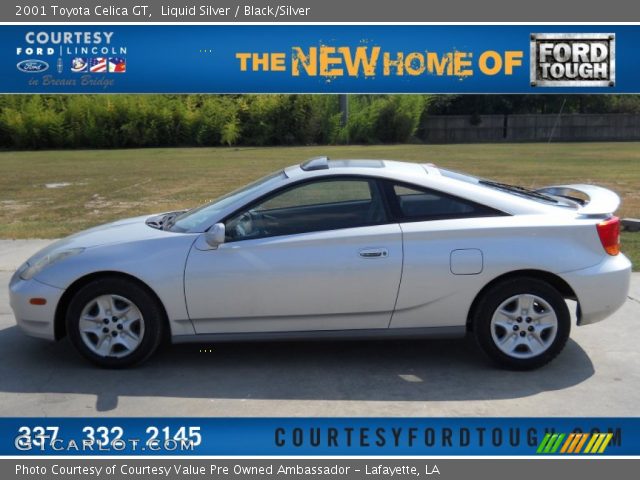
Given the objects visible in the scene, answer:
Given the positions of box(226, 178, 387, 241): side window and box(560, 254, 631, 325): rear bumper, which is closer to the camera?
box(560, 254, 631, 325): rear bumper

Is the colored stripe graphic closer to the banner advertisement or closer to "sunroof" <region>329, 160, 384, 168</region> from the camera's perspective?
the banner advertisement

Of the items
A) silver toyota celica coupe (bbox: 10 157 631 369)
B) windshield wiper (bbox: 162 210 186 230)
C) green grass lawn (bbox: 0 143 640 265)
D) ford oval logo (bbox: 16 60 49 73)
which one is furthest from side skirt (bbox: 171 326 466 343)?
ford oval logo (bbox: 16 60 49 73)

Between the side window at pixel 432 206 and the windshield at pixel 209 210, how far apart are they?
95 centimetres

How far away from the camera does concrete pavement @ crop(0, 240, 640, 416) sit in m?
4.84

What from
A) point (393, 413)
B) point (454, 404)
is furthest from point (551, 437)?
point (393, 413)

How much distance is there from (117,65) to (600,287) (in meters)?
10.0

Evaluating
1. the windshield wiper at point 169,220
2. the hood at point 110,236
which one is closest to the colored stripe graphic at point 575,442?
the hood at point 110,236

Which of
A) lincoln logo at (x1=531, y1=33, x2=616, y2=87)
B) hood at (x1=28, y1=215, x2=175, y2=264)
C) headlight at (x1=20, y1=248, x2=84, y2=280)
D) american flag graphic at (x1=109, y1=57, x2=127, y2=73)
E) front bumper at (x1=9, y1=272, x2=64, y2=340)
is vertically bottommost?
front bumper at (x1=9, y1=272, x2=64, y2=340)

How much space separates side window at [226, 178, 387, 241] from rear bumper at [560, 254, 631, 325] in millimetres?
1480

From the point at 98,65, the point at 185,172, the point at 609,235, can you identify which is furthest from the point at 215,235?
the point at 185,172

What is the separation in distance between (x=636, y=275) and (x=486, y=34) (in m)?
4.83

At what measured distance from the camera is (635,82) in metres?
11.2

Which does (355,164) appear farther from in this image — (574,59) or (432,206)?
(574,59)

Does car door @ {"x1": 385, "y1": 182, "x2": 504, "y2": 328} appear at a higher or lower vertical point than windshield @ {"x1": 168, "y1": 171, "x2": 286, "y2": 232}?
lower
